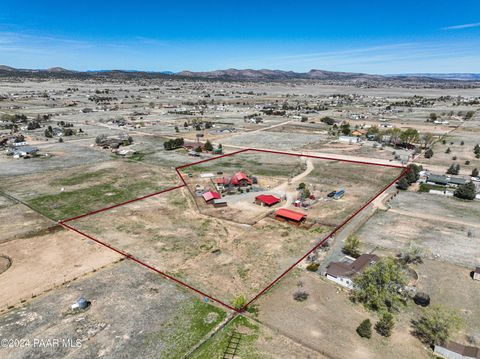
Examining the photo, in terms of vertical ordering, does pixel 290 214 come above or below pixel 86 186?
above

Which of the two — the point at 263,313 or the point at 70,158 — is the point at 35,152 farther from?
the point at 263,313

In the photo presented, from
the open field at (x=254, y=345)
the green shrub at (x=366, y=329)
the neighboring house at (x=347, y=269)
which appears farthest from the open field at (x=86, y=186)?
the green shrub at (x=366, y=329)

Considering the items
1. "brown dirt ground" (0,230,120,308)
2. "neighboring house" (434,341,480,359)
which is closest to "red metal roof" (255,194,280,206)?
"brown dirt ground" (0,230,120,308)

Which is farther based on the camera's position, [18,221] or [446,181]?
[446,181]

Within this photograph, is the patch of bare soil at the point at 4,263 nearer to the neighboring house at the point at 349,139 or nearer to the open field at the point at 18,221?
the open field at the point at 18,221

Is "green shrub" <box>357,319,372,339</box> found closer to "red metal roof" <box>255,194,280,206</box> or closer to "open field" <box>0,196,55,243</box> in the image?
"red metal roof" <box>255,194,280,206</box>

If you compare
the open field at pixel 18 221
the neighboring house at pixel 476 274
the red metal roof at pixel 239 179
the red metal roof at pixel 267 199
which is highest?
the red metal roof at pixel 239 179

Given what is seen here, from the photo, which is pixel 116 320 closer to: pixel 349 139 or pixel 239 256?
pixel 239 256

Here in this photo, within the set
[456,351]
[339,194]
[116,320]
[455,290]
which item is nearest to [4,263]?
[116,320]
